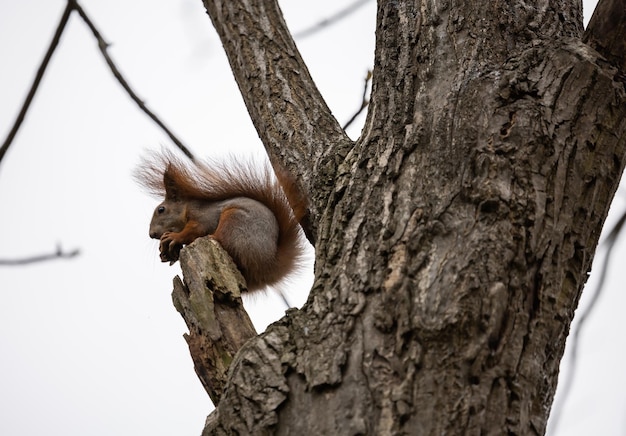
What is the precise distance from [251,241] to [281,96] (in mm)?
756

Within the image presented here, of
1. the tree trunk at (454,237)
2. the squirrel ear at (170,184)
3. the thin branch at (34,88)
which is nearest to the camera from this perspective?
the tree trunk at (454,237)

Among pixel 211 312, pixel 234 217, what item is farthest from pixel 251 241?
pixel 211 312

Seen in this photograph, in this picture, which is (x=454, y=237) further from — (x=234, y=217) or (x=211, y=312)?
(x=234, y=217)

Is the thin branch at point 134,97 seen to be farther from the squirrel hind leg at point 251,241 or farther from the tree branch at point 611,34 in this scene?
the tree branch at point 611,34

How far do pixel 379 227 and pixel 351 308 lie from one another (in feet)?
0.61

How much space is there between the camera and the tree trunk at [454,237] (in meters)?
1.25

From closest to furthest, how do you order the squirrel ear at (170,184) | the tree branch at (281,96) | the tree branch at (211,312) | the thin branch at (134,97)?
1. the tree branch at (211,312)
2. the tree branch at (281,96)
3. the thin branch at (134,97)
4. the squirrel ear at (170,184)

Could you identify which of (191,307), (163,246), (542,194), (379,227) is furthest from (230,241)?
(542,194)

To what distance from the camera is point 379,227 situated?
4.77ft

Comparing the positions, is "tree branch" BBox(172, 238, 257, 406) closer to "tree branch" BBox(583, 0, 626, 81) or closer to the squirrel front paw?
the squirrel front paw

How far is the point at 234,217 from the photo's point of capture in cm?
284

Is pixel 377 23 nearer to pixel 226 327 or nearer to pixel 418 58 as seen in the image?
pixel 418 58

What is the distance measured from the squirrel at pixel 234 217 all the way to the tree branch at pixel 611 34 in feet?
4.22

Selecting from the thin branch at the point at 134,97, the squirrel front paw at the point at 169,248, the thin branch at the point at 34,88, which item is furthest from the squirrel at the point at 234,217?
the thin branch at the point at 34,88
